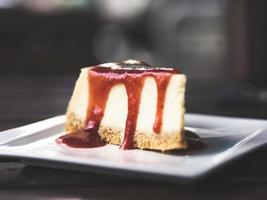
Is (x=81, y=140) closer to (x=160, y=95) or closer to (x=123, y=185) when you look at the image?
(x=160, y=95)

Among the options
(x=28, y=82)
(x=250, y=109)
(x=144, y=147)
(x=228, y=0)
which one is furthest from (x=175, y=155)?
(x=228, y=0)

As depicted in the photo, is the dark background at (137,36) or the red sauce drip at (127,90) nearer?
the red sauce drip at (127,90)

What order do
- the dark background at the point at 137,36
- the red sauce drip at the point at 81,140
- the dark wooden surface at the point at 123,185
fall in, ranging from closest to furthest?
the dark wooden surface at the point at 123,185, the red sauce drip at the point at 81,140, the dark background at the point at 137,36

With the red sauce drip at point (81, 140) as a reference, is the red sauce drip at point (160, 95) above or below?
above

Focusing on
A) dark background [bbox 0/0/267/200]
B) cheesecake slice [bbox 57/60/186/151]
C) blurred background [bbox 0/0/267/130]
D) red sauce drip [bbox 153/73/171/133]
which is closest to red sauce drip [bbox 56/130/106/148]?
cheesecake slice [bbox 57/60/186/151]

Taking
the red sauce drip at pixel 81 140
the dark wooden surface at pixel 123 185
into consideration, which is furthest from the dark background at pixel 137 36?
the dark wooden surface at pixel 123 185

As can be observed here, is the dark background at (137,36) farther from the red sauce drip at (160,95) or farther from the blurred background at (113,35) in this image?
the red sauce drip at (160,95)

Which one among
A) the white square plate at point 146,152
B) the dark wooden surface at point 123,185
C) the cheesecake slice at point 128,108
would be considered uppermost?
the cheesecake slice at point 128,108
